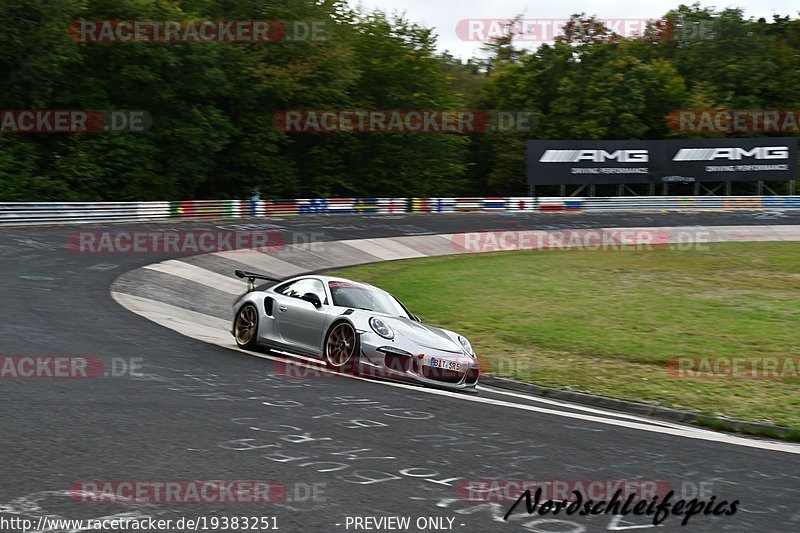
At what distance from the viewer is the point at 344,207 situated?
49.3m

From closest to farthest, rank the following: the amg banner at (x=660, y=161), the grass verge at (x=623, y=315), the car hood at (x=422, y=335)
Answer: the car hood at (x=422, y=335), the grass verge at (x=623, y=315), the amg banner at (x=660, y=161)

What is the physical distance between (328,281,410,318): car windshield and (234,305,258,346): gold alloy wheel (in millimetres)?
1378

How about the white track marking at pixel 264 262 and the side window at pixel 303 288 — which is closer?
the side window at pixel 303 288

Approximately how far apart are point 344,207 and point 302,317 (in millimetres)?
37325

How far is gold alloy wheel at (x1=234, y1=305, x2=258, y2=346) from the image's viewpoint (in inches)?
515

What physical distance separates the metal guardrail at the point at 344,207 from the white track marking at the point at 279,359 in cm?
1877

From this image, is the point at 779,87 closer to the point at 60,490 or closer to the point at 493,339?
the point at 493,339

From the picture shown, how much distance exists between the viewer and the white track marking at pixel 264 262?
27469 millimetres

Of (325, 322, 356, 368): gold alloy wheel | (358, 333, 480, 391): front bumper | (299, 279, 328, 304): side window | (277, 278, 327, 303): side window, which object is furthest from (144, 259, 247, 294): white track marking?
(358, 333, 480, 391): front bumper
